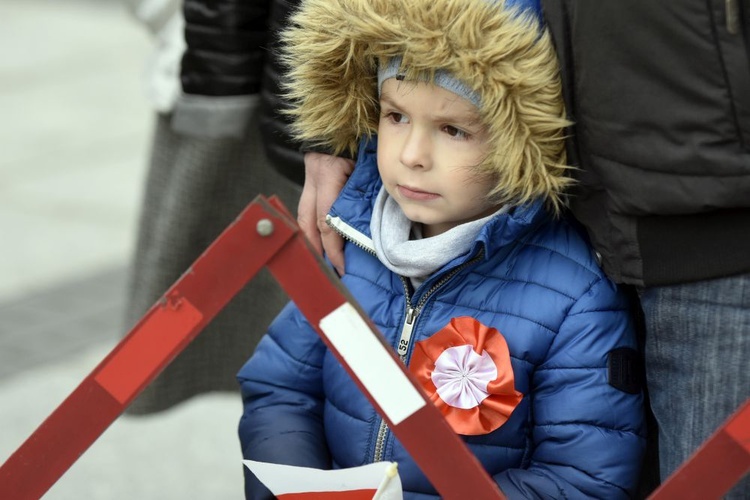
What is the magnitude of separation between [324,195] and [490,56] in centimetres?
45

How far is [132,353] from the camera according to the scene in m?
1.37

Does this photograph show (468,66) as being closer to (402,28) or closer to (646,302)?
(402,28)

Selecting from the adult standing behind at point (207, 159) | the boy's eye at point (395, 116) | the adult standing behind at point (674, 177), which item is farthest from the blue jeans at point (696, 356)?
the adult standing behind at point (207, 159)

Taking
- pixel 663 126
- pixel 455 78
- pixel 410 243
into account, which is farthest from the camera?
pixel 410 243

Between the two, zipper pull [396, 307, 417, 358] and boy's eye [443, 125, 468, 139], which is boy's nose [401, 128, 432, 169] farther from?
zipper pull [396, 307, 417, 358]

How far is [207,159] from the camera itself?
236 cm

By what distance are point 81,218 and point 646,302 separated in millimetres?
4168

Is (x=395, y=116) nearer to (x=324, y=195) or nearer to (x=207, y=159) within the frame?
(x=324, y=195)

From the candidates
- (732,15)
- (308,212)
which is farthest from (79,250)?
(732,15)

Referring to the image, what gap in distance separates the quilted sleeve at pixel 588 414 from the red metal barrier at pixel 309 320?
0.37 m

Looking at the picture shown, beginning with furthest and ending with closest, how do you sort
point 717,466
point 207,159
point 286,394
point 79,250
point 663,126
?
point 79,250
point 207,159
point 286,394
point 663,126
point 717,466

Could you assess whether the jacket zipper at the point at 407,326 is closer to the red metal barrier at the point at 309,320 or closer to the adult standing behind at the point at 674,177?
the adult standing behind at the point at 674,177

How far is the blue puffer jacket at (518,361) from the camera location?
1.70 meters

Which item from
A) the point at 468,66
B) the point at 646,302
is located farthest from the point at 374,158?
the point at 646,302
